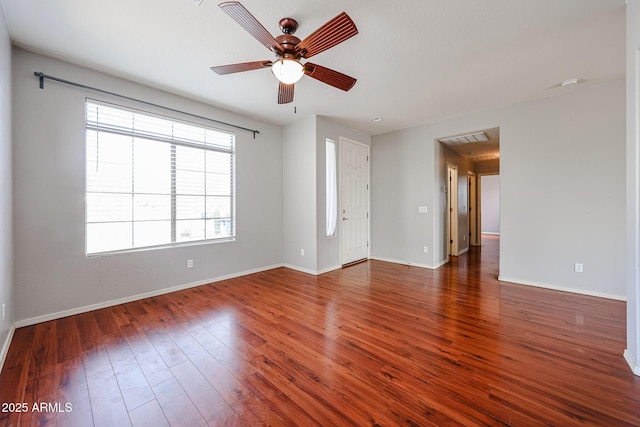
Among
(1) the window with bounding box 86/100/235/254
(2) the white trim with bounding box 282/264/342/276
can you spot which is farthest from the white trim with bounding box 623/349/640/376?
(1) the window with bounding box 86/100/235/254

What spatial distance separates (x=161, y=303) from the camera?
312cm

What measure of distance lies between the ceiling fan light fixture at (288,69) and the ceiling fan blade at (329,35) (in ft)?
0.32

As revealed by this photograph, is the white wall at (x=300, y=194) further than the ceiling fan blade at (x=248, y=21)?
Yes

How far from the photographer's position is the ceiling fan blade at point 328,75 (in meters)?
2.16

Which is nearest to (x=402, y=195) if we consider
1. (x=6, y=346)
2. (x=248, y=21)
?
(x=248, y=21)

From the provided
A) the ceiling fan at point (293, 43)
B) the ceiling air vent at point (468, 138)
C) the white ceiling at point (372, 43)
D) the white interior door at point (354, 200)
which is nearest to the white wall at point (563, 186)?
the ceiling air vent at point (468, 138)

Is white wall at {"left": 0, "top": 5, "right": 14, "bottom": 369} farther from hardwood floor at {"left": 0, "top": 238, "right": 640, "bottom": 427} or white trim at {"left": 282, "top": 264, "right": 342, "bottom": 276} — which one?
white trim at {"left": 282, "top": 264, "right": 342, "bottom": 276}

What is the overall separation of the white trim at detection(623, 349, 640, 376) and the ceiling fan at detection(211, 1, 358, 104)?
3.01m

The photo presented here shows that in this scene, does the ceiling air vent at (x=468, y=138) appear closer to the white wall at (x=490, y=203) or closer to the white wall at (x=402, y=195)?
the white wall at (x=402, y=195)

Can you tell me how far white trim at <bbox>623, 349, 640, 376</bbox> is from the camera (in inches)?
69.1

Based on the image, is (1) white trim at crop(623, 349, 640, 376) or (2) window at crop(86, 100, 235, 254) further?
(2) window at crop(86, 100, 235, 254)

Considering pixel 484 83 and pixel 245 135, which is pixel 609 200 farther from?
pixel 245 135

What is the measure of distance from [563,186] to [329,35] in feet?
12.5

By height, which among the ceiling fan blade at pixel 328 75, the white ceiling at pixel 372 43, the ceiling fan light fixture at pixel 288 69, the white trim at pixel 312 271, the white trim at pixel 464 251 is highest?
the white ceiling at pixel 372 43
